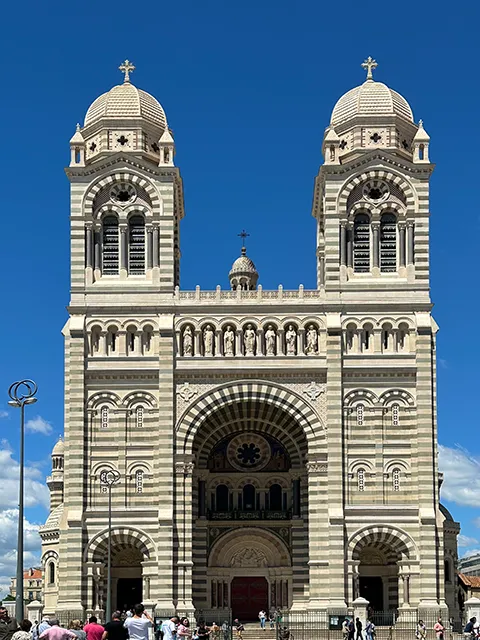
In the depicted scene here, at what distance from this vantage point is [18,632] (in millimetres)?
22578

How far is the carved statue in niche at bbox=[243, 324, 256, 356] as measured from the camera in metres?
60.7

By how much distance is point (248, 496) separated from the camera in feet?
212

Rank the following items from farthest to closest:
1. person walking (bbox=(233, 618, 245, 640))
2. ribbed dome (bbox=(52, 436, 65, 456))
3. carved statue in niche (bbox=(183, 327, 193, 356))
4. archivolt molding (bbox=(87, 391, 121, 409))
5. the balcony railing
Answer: ribbed dome (bbox=(52, 436, 65, 456)) < the balcony railing < carved statue in niche (bbox=(183, 327, 193, 356)) < archivolt molding (bbox=(87, 391, 121, 409)) < person walking (bbox=(233, 618, 245, 640))

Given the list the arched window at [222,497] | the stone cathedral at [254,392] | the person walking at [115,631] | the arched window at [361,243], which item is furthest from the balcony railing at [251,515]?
the person walking at [115,631]

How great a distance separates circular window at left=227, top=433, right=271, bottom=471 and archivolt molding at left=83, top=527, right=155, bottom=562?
7.67m

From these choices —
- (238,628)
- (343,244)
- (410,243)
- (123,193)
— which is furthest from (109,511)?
(410,243)

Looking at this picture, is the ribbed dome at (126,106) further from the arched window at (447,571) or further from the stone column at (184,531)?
the arched window at (447,571)

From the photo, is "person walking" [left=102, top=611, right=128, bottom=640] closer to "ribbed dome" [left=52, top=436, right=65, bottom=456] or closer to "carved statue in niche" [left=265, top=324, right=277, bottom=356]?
"carved statue in niche" [left=265, top=324, right=277, bottom=356]

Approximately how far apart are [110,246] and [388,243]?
43.8 ft

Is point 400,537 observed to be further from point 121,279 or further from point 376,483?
point 121,279

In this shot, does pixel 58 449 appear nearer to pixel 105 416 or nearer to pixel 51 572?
pixel 51 572

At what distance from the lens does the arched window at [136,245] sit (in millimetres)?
61906

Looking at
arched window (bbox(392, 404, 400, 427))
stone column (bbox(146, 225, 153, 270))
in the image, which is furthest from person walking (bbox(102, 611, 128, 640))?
stone column (bbox(146, 225, 153, 270))

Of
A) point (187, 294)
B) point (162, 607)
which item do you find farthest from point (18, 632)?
point (187, 294)
